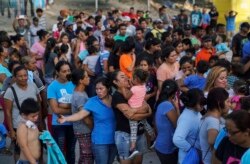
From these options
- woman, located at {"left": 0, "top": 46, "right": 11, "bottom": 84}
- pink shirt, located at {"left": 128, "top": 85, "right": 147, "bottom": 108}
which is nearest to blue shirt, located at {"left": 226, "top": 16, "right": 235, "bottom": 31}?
woman, located at {"left": 0, "top": 46, "right": 11, "bottom": 84}

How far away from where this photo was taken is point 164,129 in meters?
5.51

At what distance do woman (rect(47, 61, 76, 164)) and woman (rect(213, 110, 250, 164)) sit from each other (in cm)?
266

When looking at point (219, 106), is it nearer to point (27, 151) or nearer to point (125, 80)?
point (125, 80)

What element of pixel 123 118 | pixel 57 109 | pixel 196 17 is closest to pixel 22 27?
pixel 196 17

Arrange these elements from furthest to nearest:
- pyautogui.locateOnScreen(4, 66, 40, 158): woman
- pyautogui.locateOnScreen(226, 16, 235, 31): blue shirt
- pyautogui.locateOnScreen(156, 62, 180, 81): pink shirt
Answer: pyautogui.locateOnScreen(226, 16, 235, 31): blue shirt → pyautogui.locateOnScreen(156, 62, 180, 81): pink shirt → pyautogui.locateOnScreen(4, 66, 40, 158): woman

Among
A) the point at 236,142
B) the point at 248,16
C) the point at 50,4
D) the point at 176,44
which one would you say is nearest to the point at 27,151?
the point at 236,142

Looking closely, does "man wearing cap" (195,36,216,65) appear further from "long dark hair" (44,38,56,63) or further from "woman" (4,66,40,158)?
"woman" (4,66,40,158)

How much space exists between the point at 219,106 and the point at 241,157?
2.97 ft

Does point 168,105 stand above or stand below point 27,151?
above

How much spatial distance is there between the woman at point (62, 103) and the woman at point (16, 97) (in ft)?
1.04

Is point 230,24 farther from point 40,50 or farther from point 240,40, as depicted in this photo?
point 40,50

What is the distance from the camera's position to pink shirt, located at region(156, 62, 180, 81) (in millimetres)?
7335

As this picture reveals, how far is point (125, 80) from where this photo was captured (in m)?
5.88

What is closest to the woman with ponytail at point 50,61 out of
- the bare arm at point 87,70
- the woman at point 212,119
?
the bare arm at point 87,70
